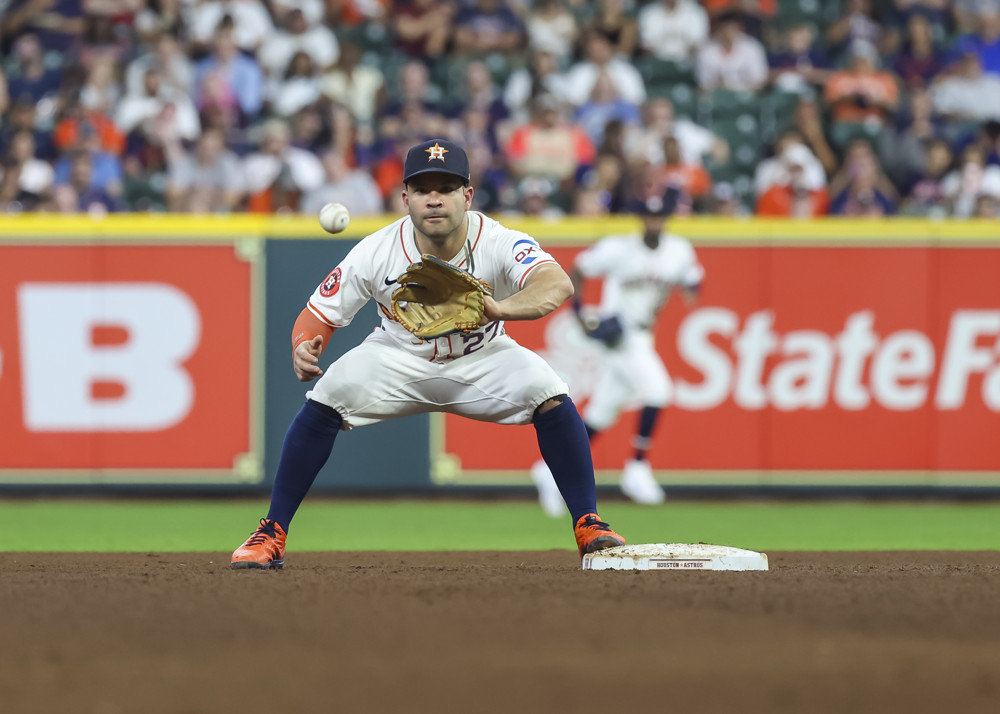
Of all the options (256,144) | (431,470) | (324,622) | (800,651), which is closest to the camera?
(800,651)

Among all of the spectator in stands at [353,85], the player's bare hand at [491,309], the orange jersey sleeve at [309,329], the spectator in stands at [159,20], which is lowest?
the orange jersey sleeve at [309,329]

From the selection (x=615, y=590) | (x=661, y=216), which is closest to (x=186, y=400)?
(x=661, y=216)

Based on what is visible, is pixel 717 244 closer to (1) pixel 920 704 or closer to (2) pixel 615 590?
(2) pixel 615 590

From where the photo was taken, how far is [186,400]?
447 inches

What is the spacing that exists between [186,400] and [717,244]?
14.1 feet

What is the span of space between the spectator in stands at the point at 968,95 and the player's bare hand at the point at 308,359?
375 inches

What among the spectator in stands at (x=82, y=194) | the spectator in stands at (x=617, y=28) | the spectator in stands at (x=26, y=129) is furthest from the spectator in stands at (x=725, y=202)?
the spectator in stands at (x=26, y=129)

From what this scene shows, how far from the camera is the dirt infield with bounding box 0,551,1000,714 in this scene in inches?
133

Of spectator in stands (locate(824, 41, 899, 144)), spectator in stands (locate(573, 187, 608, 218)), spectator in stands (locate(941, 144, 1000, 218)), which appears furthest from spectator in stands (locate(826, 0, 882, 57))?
spectator in stands (locate(573, 187, 608, 218))

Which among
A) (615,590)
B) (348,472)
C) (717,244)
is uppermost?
(717,244)

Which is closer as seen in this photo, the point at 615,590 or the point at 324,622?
the point at 324,622

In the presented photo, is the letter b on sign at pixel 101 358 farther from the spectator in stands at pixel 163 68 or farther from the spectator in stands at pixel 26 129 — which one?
the spectator in stands at pixel 163 68

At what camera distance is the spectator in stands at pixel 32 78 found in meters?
13.4

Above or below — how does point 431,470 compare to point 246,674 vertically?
below
